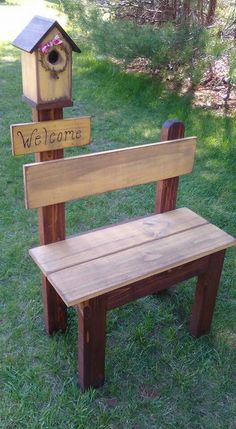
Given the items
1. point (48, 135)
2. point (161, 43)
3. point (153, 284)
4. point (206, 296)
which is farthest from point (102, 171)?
point (161, 43)

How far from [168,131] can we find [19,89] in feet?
15.0

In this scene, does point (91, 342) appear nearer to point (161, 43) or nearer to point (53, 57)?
point (53, 57)

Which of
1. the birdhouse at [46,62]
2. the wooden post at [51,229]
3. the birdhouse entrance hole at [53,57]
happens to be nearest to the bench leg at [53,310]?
the wooden post at [51,229]

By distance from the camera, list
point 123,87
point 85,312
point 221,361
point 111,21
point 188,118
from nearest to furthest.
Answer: point 85,312, point 221,361, point 188,118, point 111,21, point 123,87

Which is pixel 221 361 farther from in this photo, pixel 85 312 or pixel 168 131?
pixel 168 131

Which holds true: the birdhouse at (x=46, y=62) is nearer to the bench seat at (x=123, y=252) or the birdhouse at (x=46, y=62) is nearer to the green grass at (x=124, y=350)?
the bench seat at (x=123, y=252)

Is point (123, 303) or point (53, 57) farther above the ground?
point (53, 57)

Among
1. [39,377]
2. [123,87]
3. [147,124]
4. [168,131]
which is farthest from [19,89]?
[39,377]

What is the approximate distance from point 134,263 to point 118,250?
0.41 ft

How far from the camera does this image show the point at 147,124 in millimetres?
5242

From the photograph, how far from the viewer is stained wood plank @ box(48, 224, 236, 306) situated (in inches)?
73.2

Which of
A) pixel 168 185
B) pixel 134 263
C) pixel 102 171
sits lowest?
pixel 134 263

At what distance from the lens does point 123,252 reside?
2.12 meters

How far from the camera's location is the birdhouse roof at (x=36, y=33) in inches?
71.9
